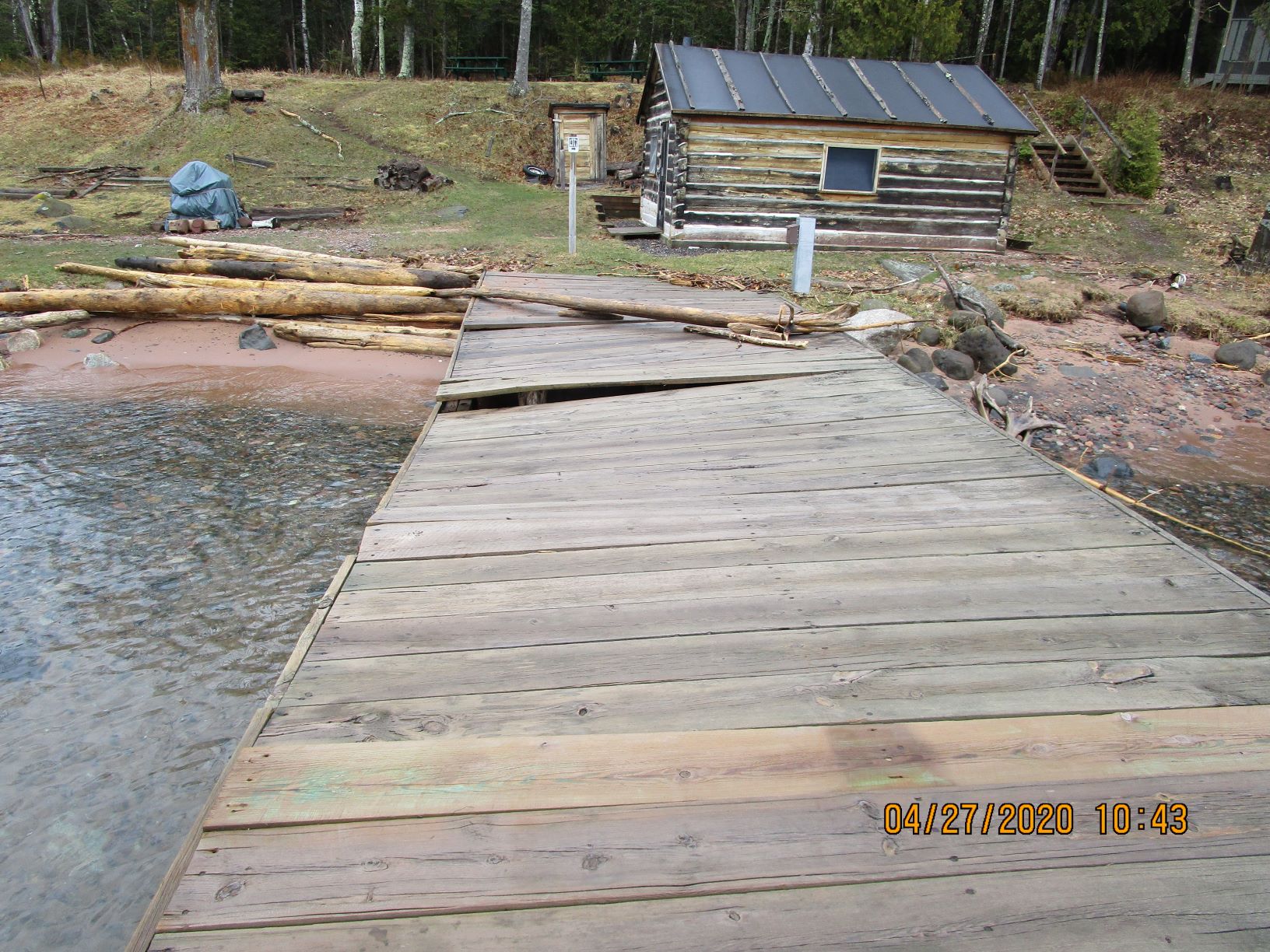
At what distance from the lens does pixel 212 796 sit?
1875mm

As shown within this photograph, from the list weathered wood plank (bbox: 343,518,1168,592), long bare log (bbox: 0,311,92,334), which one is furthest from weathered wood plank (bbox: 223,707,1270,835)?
long bare log (bbox: 0,311,92,334)

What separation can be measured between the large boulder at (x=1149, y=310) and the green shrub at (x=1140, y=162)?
40.0 ft

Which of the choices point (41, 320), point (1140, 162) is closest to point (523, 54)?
point (1140, 162)

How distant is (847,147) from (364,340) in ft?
35.3

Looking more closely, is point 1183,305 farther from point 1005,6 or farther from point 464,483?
point 1005,6

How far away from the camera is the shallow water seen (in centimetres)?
323

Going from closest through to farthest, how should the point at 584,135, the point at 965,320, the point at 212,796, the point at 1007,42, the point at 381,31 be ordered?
the point at 212,796 → the point at 965,320 → the point at 584,135 → the point at 1007,42 → the point at 381,31

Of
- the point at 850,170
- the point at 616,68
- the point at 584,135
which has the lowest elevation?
the point at 850,170

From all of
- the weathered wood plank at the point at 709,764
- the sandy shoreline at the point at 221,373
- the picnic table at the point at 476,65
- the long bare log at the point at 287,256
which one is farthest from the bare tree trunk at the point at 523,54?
the weathered wood plank at the point at 709,764

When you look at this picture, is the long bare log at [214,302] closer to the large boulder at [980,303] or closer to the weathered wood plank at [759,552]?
the large boulder at [980,303]

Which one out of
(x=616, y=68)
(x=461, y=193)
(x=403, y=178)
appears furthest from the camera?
(x=616, y=68)

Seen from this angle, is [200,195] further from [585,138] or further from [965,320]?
[965,320]

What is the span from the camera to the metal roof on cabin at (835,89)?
15.4 metres

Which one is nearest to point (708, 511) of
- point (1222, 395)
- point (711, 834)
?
point (711, 834)
